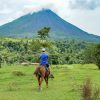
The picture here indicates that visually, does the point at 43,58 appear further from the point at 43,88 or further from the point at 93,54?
the point at 93,54

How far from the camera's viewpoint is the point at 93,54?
7138cm

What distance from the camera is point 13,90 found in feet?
98.4

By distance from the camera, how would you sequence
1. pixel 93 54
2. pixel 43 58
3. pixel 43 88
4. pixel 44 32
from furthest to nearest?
pixel 44 32 < pixel 93 54 < pixel 43 88 < pixel 43 58

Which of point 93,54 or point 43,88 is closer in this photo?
point 43,88

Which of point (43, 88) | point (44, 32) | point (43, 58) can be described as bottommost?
point (43, 88)

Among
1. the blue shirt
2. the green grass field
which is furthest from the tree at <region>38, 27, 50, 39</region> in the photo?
the blue shirt

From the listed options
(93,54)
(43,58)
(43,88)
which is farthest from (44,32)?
(43,58)

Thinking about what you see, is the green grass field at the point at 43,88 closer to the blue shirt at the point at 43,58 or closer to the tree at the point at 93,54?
the blue shirt at the point at 43,58

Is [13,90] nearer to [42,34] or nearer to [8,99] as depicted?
[8,99]

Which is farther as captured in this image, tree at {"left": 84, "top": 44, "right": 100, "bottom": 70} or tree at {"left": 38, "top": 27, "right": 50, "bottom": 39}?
tree at {"left": 38, "top": 27, "right": 50, "bottom": 39}

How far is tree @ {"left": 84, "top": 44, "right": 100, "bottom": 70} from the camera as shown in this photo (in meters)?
70.1

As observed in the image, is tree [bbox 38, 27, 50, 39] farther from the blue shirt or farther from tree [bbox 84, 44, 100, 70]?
the blue shirt

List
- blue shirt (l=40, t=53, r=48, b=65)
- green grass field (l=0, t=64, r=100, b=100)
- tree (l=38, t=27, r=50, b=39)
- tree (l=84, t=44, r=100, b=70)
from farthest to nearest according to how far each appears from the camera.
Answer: tree (l=38, t=27, r=50, b=39)
tree (l=84, t=44, r=100, b=70)
blue shirt (l=40, t=53, r=48, b=65)
green grass field (l=0, t=64, r=100, b=100)

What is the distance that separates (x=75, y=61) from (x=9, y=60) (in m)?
21.5
